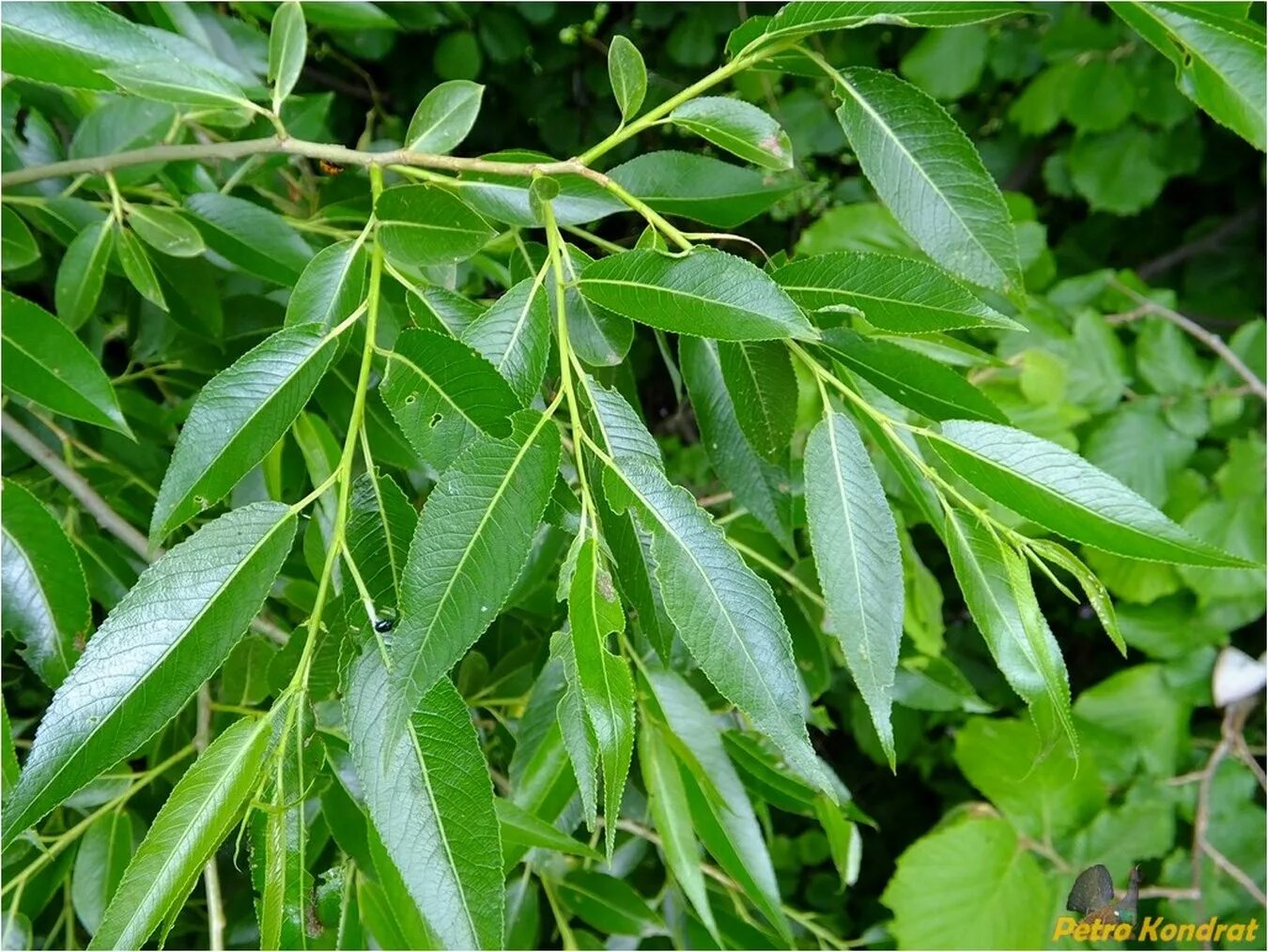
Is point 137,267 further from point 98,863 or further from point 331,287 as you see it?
point 98,863

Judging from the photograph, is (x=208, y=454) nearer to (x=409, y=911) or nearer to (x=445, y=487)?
(x=445, y=487)

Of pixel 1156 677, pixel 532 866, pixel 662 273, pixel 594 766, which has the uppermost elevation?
pixel 662 273

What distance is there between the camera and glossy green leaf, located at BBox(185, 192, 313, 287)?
529mm

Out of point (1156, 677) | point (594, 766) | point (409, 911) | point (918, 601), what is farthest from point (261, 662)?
point (1156, 677)

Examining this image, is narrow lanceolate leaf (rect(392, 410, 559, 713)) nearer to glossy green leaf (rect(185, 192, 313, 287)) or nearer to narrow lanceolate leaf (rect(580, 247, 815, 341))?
narrow lanceolate leaf (rect(580, 247, 815, 341))

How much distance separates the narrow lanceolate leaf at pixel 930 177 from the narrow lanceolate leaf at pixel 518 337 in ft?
0.47

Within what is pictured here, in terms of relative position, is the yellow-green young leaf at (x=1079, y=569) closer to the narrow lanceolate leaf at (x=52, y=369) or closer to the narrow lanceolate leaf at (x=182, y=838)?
the narrow lanceolate leaf at (x=182, y=838)

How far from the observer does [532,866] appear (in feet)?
1.95

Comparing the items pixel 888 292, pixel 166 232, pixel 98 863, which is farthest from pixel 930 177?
pixel 98 863

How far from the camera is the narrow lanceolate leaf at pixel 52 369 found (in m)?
0.44

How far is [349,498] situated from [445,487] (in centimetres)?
7

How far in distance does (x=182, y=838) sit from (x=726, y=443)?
10.7 inches

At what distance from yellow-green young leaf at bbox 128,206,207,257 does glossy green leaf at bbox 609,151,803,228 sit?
0.22 meters

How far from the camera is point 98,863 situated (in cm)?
52
